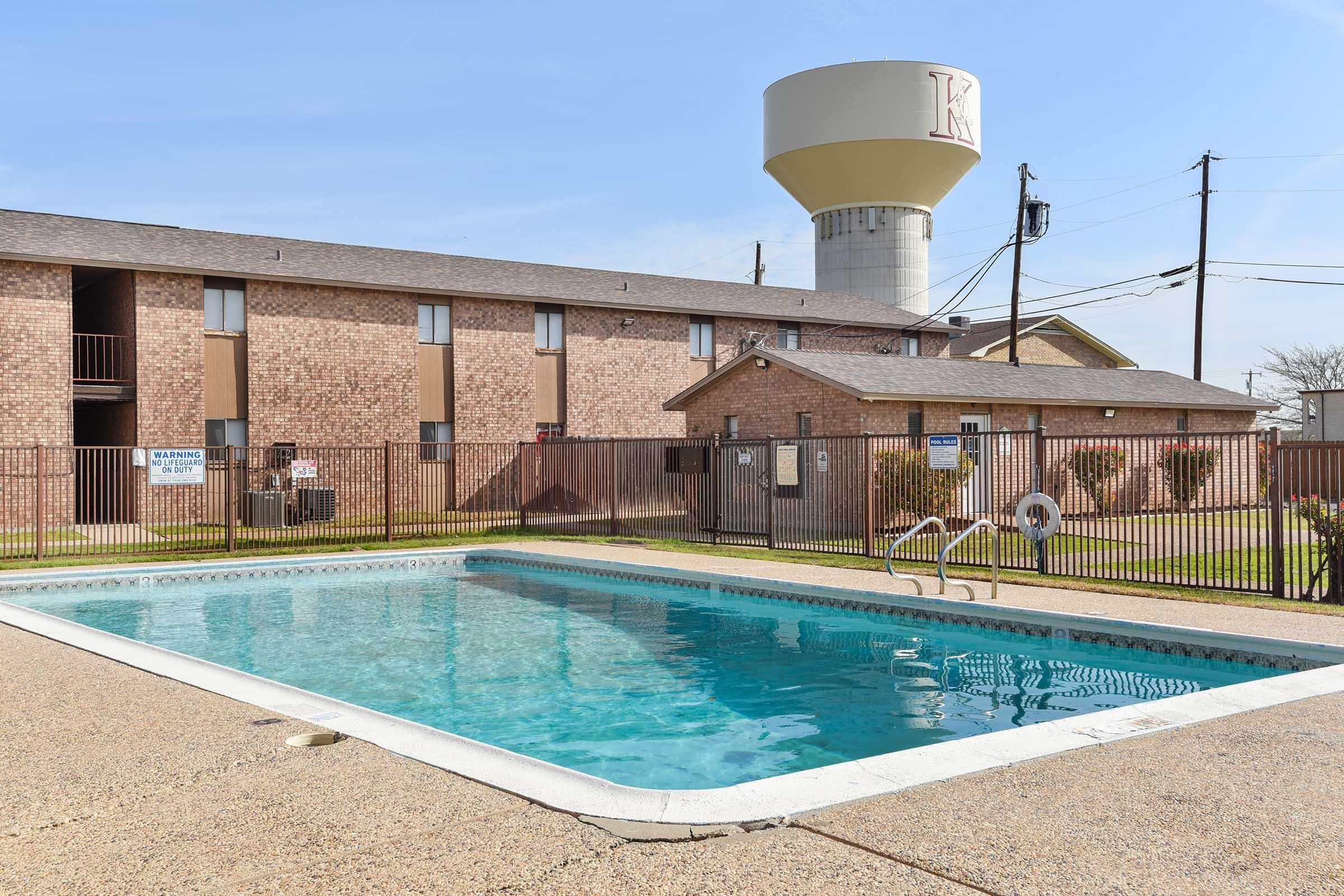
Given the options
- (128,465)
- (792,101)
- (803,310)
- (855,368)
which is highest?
(792,101)

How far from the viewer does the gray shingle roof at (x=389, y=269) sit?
24.2 metres

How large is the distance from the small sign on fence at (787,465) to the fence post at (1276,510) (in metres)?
7.80

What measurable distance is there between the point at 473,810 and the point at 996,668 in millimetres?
6449

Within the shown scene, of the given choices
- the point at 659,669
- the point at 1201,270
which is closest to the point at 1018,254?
the point at 1201,270

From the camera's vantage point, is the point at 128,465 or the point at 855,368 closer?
the point at 855,368

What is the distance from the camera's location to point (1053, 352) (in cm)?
4184

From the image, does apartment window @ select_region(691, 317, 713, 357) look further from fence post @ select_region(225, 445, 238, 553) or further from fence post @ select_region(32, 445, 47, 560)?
fence post @ select_region(32, 445, 47, 560)

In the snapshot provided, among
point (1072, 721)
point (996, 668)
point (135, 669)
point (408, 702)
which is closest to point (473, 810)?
point (1072, 721)

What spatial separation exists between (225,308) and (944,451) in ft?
61.9

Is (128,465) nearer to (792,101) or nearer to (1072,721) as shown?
(1072,721)

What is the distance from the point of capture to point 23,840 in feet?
14.4

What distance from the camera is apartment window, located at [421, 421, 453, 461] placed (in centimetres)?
2822

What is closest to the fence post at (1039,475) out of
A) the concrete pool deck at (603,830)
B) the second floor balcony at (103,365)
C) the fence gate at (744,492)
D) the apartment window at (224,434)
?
the fence gate at (744,492)

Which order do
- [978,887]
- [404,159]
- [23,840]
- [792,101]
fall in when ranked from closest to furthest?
[978,887] → [23,840] → [404,159] → [792,101]
